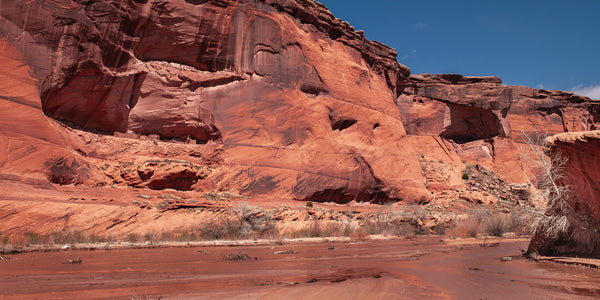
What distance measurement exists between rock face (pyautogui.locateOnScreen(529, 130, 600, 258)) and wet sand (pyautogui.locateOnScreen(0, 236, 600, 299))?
963 mm

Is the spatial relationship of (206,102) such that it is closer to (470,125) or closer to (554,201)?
(554,201)

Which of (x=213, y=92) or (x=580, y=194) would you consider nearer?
(x=580, y=194)

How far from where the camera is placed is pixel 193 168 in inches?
758

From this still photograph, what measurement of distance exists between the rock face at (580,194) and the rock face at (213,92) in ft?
45.3

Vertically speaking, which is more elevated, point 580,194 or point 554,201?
point 580,194

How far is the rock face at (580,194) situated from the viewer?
7359 millimetres

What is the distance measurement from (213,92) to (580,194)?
17.0 meters

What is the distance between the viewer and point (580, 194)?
784 cm

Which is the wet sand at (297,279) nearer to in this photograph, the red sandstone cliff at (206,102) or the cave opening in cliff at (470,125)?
the red sandstone cliff at (206,102)

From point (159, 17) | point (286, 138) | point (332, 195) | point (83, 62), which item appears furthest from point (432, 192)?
point (83, 62)

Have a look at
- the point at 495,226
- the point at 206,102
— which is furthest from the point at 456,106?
the point at 206,102

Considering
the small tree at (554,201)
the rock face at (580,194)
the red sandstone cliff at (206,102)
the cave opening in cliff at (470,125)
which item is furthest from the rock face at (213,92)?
the cave opening in cliff at (470,125)

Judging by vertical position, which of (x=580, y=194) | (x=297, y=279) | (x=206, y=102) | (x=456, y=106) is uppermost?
(x=456, y=106)

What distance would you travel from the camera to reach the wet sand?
4.66 meters
